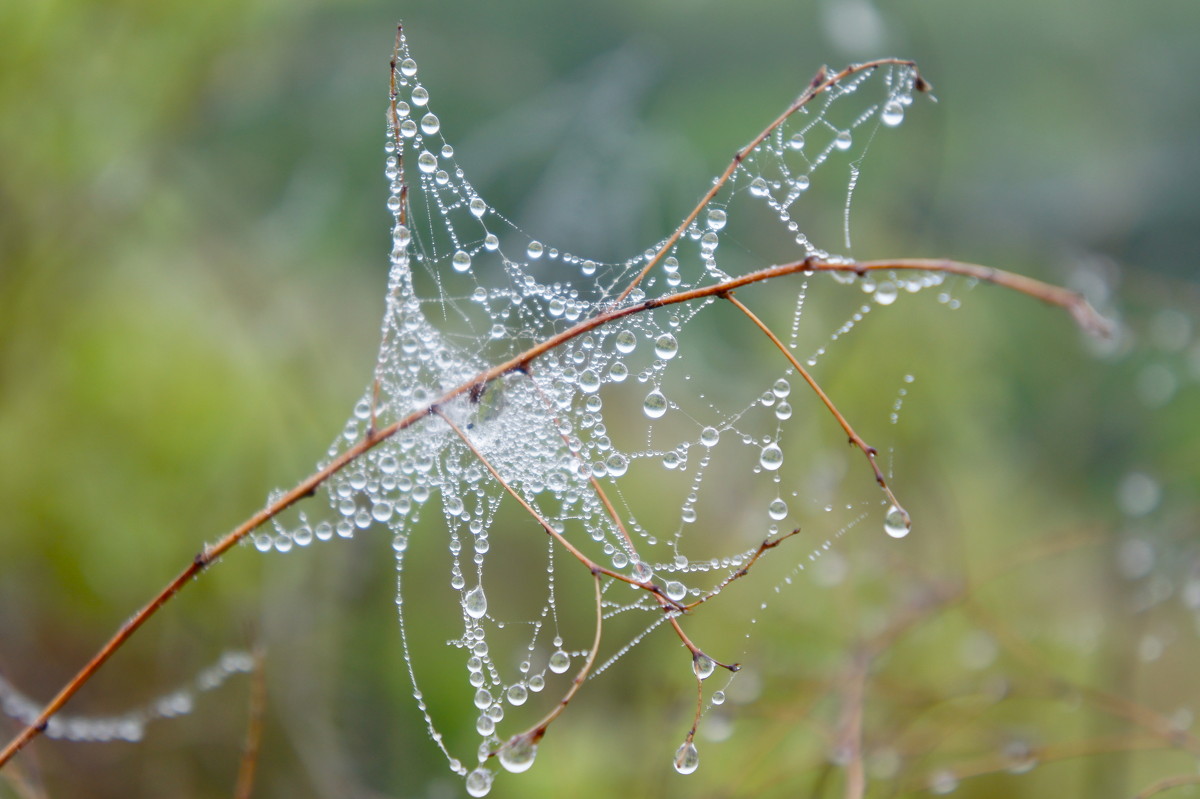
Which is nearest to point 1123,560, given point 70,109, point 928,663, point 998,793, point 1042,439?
point 928,663

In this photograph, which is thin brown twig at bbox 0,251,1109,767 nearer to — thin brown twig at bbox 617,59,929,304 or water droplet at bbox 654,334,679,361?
Answer: thin brown twig at bbox 617,59,929,304

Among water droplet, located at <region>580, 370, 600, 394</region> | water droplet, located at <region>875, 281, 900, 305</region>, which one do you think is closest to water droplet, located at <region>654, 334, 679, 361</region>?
water droplet, located at <region>580, 370, 600, 394</region>

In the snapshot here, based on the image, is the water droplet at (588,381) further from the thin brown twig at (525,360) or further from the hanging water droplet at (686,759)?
the hanging water droplet at (686,759)

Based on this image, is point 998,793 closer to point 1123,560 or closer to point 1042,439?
point 1123,560

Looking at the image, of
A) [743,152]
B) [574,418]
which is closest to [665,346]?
[743,152]

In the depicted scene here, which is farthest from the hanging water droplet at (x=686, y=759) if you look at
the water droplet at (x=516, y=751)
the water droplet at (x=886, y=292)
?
the water droplet at (x=886, y=292)

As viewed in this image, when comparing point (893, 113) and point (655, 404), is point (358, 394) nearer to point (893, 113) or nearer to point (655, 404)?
point (655, 404)
